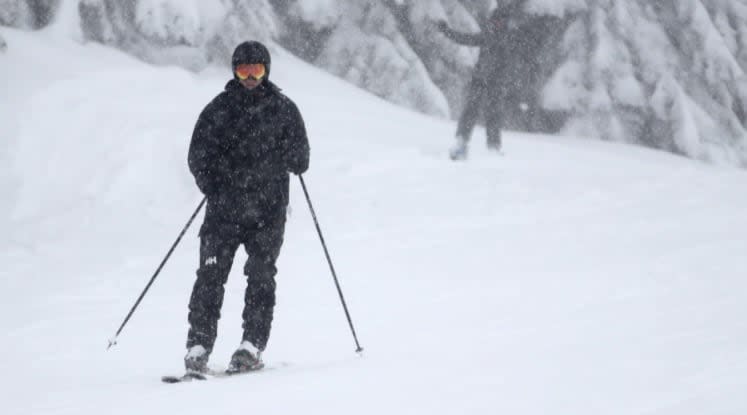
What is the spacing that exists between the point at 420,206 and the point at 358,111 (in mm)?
4222

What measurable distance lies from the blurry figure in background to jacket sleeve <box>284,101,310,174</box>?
7.47 m

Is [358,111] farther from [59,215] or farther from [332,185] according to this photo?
[59,215]

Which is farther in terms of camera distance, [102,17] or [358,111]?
[358,111]

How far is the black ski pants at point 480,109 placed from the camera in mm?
12242

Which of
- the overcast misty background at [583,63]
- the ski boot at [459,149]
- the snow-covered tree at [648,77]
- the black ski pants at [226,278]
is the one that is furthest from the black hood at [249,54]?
the snow-covered tree at [648,77]

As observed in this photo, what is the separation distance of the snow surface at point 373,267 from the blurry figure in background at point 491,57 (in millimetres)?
847

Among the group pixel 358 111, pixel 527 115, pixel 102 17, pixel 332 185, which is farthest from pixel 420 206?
pixel 527 115

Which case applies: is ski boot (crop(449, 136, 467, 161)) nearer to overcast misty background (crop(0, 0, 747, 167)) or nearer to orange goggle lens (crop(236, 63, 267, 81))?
overcast misty background (crop(0, 0, 747, 167))

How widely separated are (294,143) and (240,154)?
34cm

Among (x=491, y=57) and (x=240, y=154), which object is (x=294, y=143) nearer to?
(x=240, y=154)

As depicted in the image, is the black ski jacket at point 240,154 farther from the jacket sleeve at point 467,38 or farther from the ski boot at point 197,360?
the jacket sleeve at point 467,38

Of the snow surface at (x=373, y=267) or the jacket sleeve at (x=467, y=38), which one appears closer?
the snow surface at (x=373, y=267)

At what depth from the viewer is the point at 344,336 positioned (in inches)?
233

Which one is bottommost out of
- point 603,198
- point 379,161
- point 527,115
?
point 527,115
